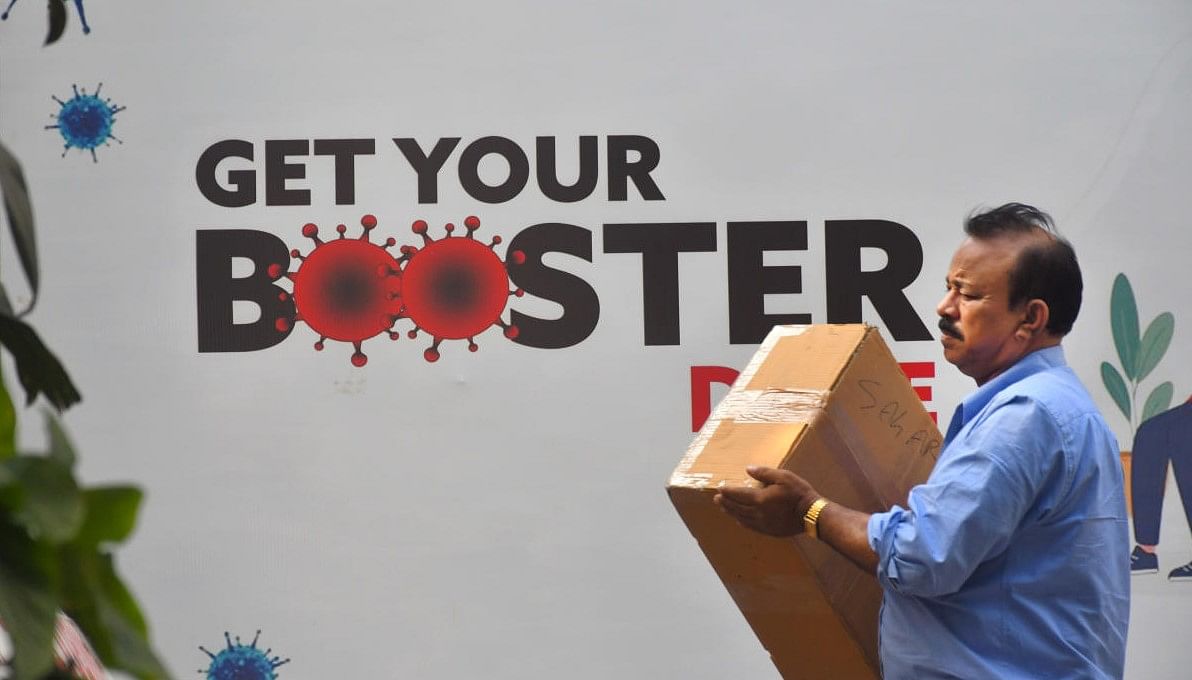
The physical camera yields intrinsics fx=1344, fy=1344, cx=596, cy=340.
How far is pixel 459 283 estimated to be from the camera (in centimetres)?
262

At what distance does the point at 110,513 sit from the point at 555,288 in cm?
231

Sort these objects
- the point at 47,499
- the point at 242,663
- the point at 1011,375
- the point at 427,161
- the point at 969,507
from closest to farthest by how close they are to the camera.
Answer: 1. the point at 47,499
2. the point at 969,507
3. the point at 1011,375
4. the point at 242,663
5. the point at 427,161

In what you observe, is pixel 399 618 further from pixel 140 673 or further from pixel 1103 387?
pixel 140 673

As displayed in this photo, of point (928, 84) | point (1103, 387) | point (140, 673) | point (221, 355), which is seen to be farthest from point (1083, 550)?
point (221, 355)

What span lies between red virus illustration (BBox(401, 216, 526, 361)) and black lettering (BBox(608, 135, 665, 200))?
0.76 ft

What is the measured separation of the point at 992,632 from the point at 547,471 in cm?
113

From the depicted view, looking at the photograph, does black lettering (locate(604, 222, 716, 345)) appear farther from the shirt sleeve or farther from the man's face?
the shirt sleeve

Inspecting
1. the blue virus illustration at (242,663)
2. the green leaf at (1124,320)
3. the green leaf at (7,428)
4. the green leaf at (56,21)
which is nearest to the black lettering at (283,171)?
the blue virus illustration at (242,663)

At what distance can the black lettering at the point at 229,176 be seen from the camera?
2.61 metres

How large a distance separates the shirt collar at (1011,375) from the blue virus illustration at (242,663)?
143cm

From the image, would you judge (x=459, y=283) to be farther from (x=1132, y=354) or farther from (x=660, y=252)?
(x=1132, y=354)

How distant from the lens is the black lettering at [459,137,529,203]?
2609 millimetres

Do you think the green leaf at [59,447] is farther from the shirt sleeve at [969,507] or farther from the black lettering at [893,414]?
the black lettering at [893,414]

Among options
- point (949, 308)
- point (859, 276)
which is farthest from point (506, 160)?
point (949, 308)
